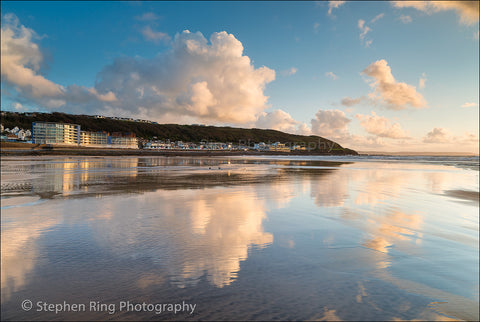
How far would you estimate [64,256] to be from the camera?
5.60m

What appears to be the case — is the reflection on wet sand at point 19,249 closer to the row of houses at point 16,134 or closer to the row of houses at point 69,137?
the row of houses at point 69,137

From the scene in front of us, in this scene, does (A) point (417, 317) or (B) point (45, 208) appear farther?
(B) point (45, 208)

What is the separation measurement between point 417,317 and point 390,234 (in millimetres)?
4469

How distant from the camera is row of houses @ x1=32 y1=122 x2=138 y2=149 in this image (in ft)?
452

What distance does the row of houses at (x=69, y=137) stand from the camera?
138 meters

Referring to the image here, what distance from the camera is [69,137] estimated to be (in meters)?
146

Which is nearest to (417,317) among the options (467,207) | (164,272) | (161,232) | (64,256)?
(164,272)

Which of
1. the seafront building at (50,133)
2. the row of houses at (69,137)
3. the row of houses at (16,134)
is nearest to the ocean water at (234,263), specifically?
the row of houses at (69,137)

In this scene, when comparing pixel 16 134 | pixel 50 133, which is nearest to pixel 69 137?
pixel 50 133

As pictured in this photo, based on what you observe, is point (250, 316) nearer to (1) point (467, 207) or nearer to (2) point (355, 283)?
(2) point (355, 283)

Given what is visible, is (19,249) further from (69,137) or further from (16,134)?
(16,134)

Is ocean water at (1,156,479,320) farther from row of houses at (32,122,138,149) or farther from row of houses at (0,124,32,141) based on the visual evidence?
row of houses at (0,124,32,141)

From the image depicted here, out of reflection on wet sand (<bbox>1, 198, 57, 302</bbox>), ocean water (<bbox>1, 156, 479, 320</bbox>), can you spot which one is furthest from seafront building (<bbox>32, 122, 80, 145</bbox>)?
reflection on wet sand (<bbox>1, 198, 57, 302</bbox>)

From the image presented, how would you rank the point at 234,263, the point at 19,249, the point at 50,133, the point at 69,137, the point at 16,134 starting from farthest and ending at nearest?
the point at 16,134
the point at 69,137
the point at 50,133
the point at 19,249
the point at 234,263
